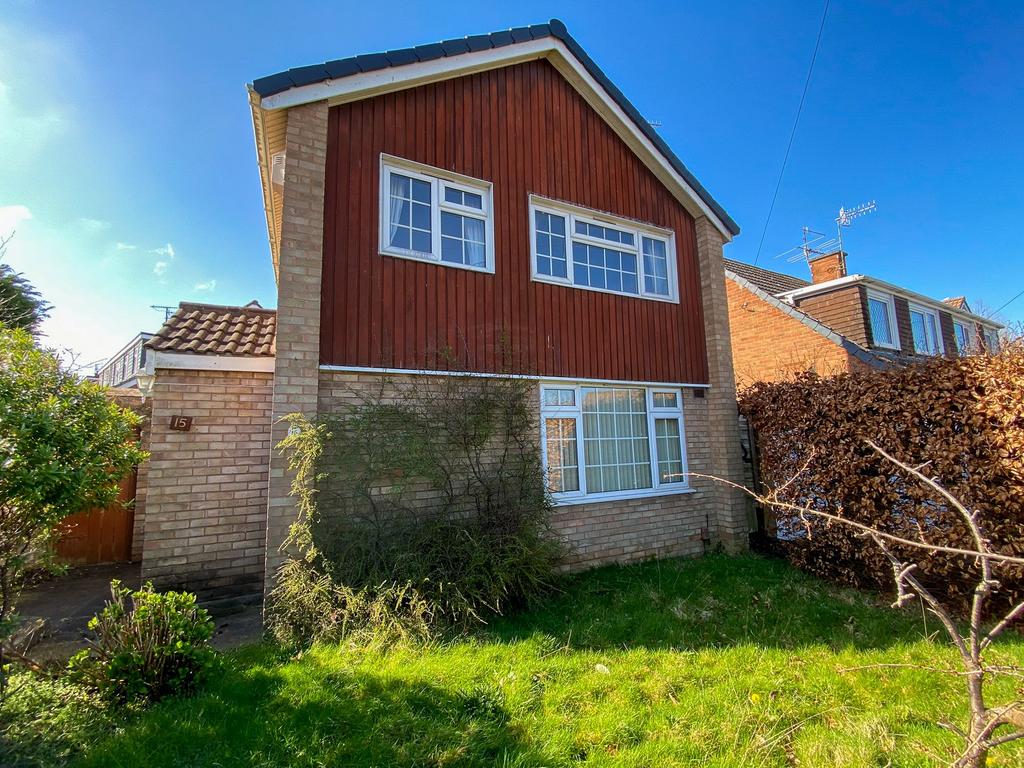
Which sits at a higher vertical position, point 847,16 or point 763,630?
point 847,16

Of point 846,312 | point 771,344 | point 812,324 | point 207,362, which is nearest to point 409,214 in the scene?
point 207,362

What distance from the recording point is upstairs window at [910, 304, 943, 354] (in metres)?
15.6

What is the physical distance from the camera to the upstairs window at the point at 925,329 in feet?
51.1

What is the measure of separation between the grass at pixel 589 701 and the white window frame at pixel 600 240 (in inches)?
186

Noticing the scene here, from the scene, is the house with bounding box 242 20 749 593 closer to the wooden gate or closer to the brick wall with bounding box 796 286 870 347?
the wooden gate

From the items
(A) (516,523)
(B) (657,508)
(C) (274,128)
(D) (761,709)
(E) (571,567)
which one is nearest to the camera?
(D) (761,709)

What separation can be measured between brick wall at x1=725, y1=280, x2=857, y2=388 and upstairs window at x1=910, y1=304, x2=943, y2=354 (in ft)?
19.0

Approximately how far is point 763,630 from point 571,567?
8.14ft

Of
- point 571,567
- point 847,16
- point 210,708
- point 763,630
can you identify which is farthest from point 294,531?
point 847,16

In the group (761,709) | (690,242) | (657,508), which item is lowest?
(761,709)

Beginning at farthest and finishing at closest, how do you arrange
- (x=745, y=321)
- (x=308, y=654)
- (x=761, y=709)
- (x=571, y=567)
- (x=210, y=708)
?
1. (x=745, y=321)
2. (x=571, y=567)
3. (x=308, y=654)
4. (x=761, y=709)
5. (x=210, y=708)

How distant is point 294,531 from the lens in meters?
4.61

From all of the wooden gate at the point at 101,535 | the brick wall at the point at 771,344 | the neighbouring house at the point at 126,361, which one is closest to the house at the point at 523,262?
the wooden gate at the point at 101,535

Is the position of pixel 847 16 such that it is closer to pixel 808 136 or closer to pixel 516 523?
pixel 808 136
